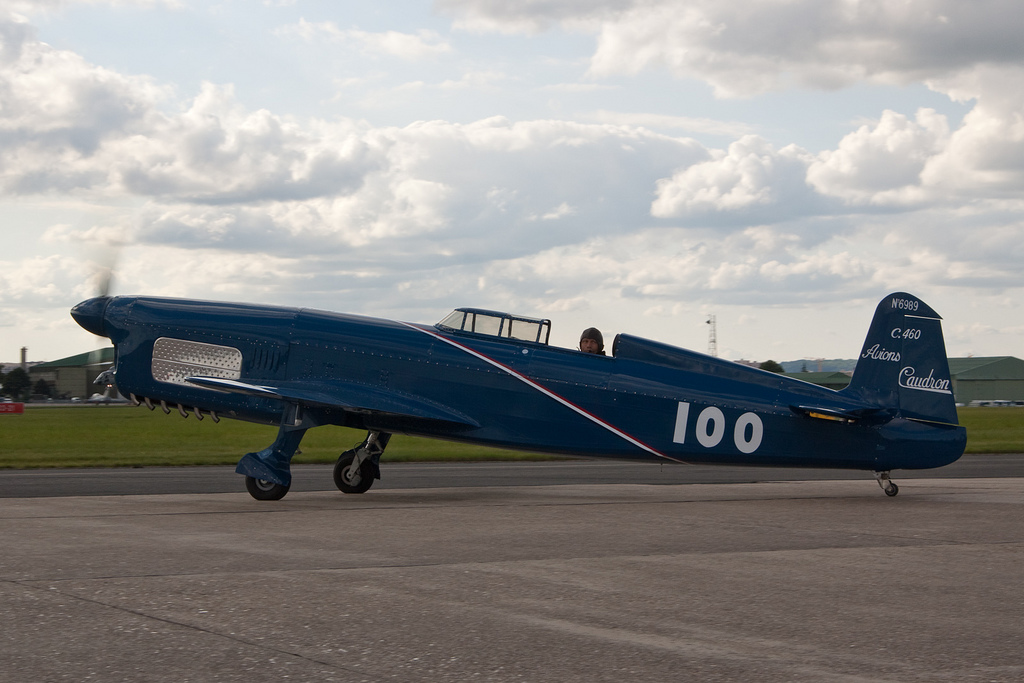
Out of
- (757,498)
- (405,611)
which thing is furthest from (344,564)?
(757,498)

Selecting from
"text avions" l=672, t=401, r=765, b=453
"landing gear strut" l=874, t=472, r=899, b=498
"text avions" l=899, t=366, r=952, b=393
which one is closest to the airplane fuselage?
"text avions" l=672, t=401, r=765, b=453

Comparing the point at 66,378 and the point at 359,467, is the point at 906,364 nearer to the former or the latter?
the point at 359,467

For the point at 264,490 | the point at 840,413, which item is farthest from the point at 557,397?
the point at 264,490

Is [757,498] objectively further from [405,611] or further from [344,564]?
[405,611]

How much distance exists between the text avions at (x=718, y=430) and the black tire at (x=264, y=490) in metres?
5.44

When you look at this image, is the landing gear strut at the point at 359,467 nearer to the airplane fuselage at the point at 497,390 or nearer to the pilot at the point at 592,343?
the airplane fuselage at the point at 497,390

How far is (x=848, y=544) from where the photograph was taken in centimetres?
997

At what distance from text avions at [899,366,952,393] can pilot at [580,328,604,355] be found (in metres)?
4.21

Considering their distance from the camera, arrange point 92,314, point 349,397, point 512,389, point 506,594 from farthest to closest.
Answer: point 92,314
point 512,389
point 349,397
point 506,594

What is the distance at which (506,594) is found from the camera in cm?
720

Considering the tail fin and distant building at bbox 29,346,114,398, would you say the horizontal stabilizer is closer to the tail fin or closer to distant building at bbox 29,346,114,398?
the tail fin

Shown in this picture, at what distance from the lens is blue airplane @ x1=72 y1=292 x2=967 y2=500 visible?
13898mm

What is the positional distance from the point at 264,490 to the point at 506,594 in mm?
7363

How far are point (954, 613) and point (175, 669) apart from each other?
490 cm
